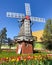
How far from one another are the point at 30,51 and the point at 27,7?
31.0 feet

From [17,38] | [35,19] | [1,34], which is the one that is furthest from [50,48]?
[1,34]

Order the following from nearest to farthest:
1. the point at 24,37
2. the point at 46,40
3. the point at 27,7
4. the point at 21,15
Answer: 1. the point at 24,37
2. the point at 21,15
3. the point at 27,7
4. the point at 46,40

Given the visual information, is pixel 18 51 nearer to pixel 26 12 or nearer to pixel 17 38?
pixel 17 38

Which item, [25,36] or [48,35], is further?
[48,35]

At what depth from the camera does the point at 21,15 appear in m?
40.1

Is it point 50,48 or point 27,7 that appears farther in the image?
point 50,48

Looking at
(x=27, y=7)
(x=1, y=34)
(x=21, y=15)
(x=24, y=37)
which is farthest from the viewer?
(x=1, y=34)

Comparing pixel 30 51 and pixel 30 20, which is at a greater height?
pixel 30 20

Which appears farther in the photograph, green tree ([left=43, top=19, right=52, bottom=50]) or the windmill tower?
green tree ([left=43, top=19, right=52, bottom=50])

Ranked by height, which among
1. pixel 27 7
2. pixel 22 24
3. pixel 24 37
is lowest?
pixel 24 37

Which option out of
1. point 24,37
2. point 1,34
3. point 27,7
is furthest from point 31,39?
point 1,34

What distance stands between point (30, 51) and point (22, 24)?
16.7ft

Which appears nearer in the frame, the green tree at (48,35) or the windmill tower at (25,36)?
the windmill tower at (25,36)

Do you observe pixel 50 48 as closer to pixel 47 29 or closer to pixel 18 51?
pixel 47 29
